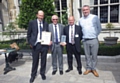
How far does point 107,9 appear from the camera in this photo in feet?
28.1

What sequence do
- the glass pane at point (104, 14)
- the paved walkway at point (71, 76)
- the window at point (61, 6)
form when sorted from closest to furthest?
the paved walkway at point (71, 76)
the glass pane at point (104, 14)
the window at point (61, 6)

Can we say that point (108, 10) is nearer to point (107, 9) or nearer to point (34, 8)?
point (107, 9)

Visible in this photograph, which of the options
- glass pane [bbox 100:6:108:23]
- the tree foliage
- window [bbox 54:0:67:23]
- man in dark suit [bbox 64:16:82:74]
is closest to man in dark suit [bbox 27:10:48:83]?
man in dark suit [bbox 64:16:82:74]

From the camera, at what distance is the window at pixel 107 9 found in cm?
835

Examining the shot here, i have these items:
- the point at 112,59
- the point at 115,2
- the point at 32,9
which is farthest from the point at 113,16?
the point at 32,9

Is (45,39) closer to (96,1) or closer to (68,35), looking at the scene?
(68,35)

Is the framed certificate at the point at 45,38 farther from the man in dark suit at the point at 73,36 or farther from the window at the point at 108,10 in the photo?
the window at the point at 108,10

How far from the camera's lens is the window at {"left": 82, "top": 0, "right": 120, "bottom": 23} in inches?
329

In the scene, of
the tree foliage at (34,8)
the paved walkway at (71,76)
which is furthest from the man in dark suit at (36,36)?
the tree foliage at (34,8)

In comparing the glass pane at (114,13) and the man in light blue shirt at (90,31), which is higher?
the glass pane at (114,13)

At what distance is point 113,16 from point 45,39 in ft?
20.4

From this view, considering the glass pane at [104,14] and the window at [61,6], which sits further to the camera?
the window at [61,6]

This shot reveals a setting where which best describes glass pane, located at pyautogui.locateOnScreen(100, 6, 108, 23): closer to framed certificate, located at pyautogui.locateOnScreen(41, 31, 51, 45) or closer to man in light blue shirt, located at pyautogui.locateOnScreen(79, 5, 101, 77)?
man in light blue shirt, located at pyautogui.locateOnScreen(79, 5, 101, 77)

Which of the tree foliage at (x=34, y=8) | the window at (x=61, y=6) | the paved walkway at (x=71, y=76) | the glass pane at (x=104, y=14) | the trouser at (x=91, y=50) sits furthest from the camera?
the window at (x=61, y=6)
